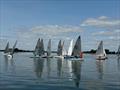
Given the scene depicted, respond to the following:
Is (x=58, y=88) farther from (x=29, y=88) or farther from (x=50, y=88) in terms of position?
(x=29, y=88)

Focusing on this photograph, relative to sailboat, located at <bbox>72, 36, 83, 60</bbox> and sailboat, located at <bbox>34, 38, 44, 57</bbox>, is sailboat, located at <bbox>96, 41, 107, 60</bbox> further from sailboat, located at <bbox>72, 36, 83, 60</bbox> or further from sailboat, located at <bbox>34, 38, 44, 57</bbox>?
sailboat, located at <bbox>34, 38, 44, 57</bbox>

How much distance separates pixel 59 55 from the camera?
13888cm

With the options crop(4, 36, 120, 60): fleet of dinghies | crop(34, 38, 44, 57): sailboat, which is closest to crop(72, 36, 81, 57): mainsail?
crop(4, 36, 120, 60): fleet of dinghies

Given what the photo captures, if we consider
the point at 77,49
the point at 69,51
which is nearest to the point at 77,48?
the point at 77,49

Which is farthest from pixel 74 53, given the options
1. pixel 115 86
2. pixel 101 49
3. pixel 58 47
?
pixel 115 86

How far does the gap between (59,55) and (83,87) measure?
10603cm

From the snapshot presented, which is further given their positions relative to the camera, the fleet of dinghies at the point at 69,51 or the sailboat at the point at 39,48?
the sailboat at the point at 39,48

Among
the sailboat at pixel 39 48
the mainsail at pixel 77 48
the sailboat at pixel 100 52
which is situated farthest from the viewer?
the sailboat at pixel 39 48

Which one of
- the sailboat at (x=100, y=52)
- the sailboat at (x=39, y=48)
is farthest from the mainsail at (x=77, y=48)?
the sailboat at (x=39, y=48)

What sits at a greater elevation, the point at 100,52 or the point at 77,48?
the point at 77,48

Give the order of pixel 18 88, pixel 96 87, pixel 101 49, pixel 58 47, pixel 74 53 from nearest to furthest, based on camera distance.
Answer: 1. pixel 18 88
2. pixel 96 87
3. pixel 74 53
4. pixel 101 49
5. pixel 58 47

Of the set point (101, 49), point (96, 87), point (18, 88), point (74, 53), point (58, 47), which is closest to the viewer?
point (18, 88)

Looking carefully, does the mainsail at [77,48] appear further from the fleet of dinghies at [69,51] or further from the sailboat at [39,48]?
the sailboat at [39,48]

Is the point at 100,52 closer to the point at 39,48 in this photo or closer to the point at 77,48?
the point at 77,48
